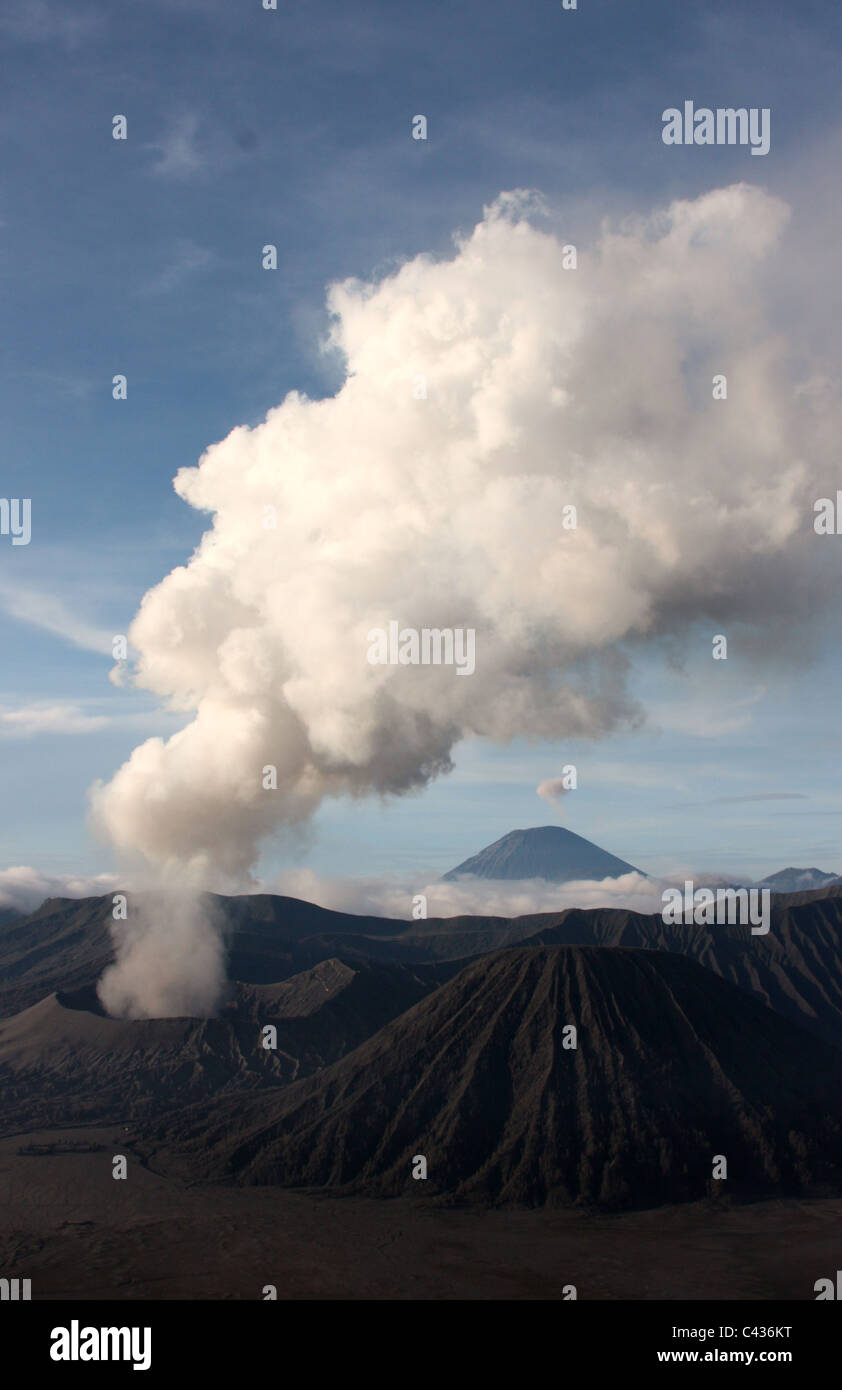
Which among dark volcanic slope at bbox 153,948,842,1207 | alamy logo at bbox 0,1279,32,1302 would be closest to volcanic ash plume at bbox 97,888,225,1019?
dark volcanic slope at bbox 153,948,842,1207

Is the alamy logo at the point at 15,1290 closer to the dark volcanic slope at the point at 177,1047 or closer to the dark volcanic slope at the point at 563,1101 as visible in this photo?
the dark volcanic slope at the point at 563,1101

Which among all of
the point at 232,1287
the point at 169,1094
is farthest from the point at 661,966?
the point at 169,1094

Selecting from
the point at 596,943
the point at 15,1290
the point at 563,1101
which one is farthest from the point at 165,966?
the point at 15,1290

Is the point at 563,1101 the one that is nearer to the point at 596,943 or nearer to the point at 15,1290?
the point at 15,1290

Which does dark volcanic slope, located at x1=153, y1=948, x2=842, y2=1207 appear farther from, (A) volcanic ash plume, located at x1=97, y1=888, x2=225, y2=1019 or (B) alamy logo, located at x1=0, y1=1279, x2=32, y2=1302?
(A) volcanic ash plume, located at x1=97, y1=888, x2=225, y2=1019
